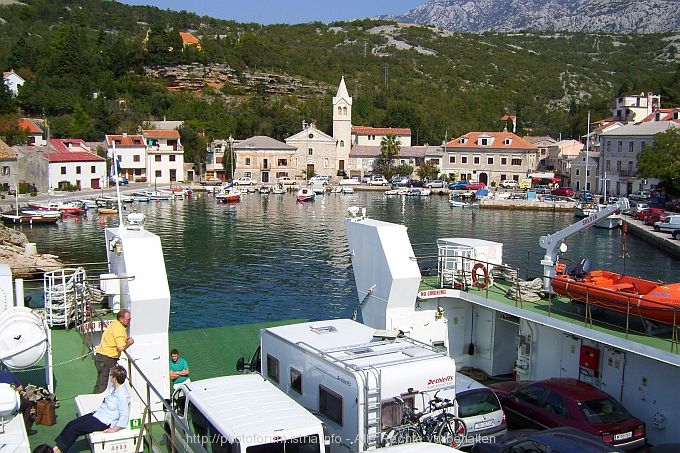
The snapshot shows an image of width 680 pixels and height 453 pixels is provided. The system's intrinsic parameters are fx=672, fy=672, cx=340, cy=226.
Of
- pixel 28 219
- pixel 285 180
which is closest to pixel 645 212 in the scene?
pixel 28 219

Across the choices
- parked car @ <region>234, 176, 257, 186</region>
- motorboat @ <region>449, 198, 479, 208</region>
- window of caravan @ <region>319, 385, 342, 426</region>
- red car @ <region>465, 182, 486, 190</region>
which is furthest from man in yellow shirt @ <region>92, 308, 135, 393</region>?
parked car @ <region>234, 176, 257, 186</region>

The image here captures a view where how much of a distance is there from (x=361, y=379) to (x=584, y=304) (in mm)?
5741

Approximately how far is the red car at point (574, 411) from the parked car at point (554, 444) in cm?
191

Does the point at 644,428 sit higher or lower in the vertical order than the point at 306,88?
lower

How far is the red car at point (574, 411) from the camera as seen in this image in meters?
9.88

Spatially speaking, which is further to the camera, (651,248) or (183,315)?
(651,248)

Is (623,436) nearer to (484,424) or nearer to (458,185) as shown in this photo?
(484,424)

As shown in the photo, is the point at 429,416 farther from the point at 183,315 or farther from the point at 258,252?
the point at 258,252

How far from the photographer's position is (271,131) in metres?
111

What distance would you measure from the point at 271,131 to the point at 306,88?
2997 centimetres

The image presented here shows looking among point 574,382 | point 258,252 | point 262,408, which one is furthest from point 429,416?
point 258,252

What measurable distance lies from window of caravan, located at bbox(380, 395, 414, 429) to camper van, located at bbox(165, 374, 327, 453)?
1.07 meters

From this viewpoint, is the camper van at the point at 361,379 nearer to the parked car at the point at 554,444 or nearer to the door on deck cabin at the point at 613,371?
the parked car at the point at 554,444

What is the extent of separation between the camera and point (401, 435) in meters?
7.84
